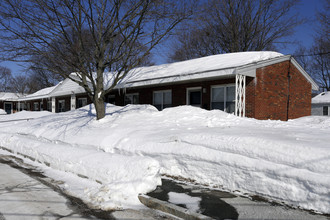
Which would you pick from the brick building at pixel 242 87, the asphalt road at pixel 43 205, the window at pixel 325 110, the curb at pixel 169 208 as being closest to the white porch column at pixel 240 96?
the brick building at pixel 242 87

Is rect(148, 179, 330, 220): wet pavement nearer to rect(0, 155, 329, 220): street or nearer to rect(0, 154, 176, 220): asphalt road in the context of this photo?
rect(0, 155, 329, 220): street

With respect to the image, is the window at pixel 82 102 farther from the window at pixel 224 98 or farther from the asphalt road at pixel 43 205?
the asphalt road at pixel 43 205

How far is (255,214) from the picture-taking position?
13.6 feet

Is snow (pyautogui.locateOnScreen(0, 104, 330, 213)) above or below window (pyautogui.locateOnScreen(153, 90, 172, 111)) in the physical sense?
below

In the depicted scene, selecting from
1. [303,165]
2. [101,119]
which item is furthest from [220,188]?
[101,119]

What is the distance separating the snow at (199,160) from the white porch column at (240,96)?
222cm

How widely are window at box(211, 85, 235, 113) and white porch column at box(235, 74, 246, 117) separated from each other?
436mm

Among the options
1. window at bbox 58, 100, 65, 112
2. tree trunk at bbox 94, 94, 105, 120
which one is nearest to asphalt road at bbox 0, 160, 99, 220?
tree trunk at bbox 94, 94, 105, 120

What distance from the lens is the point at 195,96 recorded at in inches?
580

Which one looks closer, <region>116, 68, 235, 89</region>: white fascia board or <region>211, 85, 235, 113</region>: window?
<region>116, 68, 235, 89</region>: white fascia board

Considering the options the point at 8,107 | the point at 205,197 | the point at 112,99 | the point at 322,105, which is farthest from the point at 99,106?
the point at 8,107

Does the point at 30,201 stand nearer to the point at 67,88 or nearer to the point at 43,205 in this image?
the point at 43,205

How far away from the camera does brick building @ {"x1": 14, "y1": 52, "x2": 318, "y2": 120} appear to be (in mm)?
12359

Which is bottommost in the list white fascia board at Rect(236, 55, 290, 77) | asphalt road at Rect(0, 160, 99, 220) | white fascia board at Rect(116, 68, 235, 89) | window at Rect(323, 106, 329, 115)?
asphalt road at Rect(0, 160, 99, 220)
